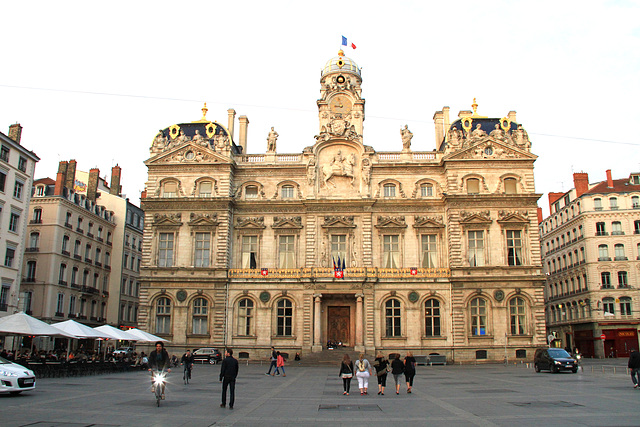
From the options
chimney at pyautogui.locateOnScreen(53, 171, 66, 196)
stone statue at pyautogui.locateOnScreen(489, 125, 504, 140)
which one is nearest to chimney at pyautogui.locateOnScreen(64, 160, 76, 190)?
chimney at pyautogui.locateOnScreen(53, 171, 66, 196)

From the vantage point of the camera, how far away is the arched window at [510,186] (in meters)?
49.1

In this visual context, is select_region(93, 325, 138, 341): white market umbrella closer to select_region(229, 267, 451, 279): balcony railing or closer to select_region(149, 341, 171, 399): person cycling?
select_region(229, 267, 451, 279): balcony railing

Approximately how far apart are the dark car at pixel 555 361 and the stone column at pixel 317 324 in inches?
693

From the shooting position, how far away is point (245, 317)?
48.8 meters

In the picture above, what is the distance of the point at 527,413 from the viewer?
53.2 ft

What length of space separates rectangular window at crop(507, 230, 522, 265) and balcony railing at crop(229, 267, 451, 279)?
5467 mm

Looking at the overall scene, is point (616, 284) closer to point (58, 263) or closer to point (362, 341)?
point (362, 341)

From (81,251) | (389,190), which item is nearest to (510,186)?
(389,190)

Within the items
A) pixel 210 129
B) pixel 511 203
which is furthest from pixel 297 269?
pixel 511 203

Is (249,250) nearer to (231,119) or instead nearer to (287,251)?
(287,251)

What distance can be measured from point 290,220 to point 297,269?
4456mm

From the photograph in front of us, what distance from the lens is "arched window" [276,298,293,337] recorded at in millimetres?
48375

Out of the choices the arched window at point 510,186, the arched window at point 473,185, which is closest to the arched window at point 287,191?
the arched window at point 473,185

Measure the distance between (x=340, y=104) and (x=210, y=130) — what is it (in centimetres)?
1232
